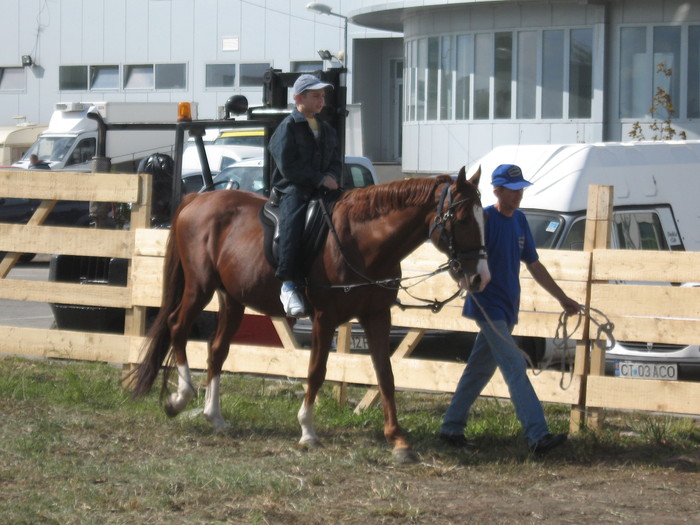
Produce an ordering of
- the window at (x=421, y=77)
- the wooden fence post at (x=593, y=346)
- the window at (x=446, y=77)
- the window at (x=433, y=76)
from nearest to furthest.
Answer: the wooden fence post at (x=593, y=346), the window at (x=446, y=77), the window at (x=433, y=76), the window at (x=421, y=77)

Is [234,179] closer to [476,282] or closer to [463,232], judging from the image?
[463,232]

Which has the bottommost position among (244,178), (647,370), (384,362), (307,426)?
(307,426)

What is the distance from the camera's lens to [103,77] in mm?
39656

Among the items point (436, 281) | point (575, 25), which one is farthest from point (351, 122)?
point (436, 281)

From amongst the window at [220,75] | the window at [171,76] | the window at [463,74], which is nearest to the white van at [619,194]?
the window at [463,74]

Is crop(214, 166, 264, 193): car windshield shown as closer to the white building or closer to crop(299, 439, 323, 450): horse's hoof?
crop(299, 439, 323, 450): horse's hoof

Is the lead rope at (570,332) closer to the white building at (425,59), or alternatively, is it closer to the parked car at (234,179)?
the parked car at (234,179)

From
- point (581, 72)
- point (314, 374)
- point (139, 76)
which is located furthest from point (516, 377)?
point (139, 76)

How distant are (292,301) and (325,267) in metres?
0.31

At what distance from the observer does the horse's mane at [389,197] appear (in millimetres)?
6910

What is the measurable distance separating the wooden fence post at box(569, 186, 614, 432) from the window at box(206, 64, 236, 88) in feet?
99.7

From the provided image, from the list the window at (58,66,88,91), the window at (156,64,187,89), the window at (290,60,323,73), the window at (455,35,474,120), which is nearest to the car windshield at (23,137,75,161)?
the window at (455,35,474,120)

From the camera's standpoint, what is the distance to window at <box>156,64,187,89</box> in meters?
38.1

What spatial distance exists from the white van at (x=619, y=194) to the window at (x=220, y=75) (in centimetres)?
2656
